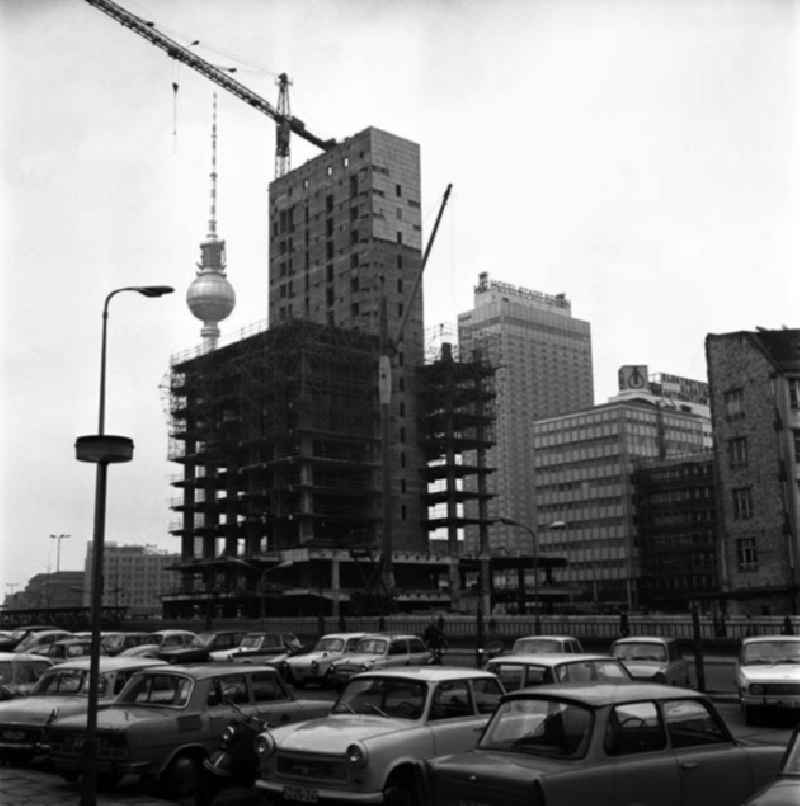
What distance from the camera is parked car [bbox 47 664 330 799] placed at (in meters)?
13.6

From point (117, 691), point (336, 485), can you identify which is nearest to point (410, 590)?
point (336, 485)

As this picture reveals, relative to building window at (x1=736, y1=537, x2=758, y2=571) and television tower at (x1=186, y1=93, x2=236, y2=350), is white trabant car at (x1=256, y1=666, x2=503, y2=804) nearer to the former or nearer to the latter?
building window at (x1=736, y1=537, x2=758, y2=571)

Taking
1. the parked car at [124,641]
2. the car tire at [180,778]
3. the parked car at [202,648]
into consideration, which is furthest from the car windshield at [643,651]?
the parked car at [124,641]

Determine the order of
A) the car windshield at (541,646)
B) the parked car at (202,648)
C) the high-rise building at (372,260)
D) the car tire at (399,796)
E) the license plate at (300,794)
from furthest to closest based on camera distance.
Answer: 1. the high-rise building at (372,260)
2. the parked car at (202,648)
3. the car windshield at (541,646)
4. the license plate at (300,794)
5. the car tire at (399,796)

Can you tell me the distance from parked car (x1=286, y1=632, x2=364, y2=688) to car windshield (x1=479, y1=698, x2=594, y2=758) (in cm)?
2080

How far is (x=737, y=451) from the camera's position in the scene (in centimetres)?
6378

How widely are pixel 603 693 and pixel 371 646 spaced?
71.1ft

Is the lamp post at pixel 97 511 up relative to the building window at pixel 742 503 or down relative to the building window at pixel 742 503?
down

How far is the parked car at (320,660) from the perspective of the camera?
30.5 metres

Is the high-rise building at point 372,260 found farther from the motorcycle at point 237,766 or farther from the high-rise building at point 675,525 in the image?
the motorcycle at point 237,766

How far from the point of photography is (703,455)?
5743 inches

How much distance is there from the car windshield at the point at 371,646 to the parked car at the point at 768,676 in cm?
1108

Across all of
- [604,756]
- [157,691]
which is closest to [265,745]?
[157,691]

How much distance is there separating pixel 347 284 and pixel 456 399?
19.8 m
